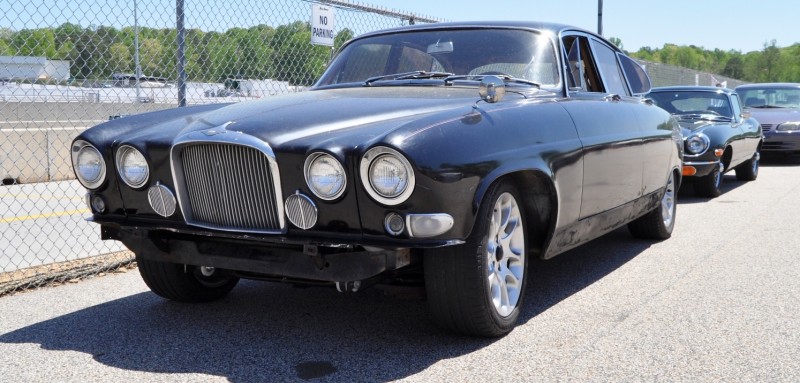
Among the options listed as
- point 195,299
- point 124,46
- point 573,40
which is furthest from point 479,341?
point 124,46

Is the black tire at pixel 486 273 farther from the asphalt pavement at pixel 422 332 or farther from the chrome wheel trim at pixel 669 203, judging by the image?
the chrome wheel trim at pixel 669 203

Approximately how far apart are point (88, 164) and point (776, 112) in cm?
1344

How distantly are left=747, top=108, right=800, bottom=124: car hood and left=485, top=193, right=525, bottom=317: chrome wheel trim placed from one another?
467 inches

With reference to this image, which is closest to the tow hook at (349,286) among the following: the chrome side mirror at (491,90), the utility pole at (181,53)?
the chrome side mirror at (491,90)

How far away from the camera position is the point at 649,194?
18.7ft

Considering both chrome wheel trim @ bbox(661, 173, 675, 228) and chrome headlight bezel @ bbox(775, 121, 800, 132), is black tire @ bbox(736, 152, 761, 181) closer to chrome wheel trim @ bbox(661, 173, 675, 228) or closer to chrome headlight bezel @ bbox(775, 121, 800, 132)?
chrome headlight bezel @ bbox(775, 121, 800, 132)

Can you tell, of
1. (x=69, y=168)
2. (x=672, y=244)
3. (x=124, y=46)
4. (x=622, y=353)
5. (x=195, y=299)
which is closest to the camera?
(x=622, y=353)

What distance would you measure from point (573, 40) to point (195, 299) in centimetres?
281

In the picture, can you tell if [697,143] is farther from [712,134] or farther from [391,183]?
[391,183]

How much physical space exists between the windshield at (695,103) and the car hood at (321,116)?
698 centimetres

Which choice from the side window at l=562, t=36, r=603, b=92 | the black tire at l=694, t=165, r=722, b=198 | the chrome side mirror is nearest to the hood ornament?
the chrome side mirror

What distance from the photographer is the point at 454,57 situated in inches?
192

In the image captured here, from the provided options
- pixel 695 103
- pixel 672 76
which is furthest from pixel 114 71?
pixel 672 76

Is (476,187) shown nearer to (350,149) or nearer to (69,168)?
(350,149)
